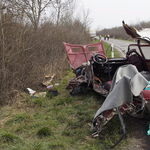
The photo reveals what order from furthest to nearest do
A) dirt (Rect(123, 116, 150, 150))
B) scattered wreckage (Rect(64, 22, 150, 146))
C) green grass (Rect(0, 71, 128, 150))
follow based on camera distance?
green grass (Rect(0, 71, 128, 150))
dirt (Rect(123, 116, 150, 150))
scattered wreckage (Rect(64, 22, 150, 146))

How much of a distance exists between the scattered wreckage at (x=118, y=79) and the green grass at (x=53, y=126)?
300mm

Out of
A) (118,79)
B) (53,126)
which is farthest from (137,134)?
(53,126)

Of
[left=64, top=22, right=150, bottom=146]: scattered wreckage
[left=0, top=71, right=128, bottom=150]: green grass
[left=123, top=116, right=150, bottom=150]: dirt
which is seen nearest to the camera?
[left=64, top=22, right=150, bottom=146]: scattered wreckage

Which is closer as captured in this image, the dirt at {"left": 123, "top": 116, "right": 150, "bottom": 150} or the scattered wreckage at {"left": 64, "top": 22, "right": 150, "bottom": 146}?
the scattered wreckage at {"left": 64, "top": 22, "right": 150, "bottom": 146}

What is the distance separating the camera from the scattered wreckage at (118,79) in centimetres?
281

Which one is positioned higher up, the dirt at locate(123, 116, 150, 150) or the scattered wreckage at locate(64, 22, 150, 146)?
the scattered wreckage at locate(64, 22, 150, 146)

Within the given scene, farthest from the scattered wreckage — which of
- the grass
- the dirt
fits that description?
the grass

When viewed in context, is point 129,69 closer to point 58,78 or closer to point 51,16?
point 58,78

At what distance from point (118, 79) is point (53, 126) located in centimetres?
180

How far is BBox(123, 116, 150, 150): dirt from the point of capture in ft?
9.58

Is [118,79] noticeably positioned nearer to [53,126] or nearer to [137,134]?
[137,134]

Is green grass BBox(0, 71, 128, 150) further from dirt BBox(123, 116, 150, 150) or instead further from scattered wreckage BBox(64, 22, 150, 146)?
scattered wreckage BBox(64, 22, 150, 146)

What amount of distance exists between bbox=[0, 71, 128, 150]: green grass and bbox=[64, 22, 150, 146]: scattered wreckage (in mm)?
300

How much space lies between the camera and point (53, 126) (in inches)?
150
